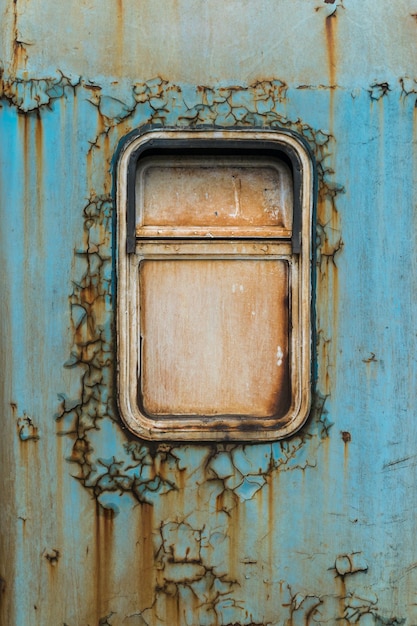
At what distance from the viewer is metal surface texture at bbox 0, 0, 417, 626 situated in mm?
1870

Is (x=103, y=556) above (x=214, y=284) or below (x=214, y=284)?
below

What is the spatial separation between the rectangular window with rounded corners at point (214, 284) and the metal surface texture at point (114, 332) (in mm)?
41

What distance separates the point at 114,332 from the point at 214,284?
296mm

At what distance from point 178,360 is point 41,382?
0.37 metres

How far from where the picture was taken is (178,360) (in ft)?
6.24

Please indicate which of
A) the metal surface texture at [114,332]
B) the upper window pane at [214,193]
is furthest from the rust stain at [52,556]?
the upper window pane at [214,193]

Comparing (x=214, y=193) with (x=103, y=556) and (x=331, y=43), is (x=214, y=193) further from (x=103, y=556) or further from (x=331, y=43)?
(x=103, y=556)

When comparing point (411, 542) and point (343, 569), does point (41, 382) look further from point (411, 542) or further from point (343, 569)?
point (411, 542)

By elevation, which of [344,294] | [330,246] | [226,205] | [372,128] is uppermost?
[372,128]

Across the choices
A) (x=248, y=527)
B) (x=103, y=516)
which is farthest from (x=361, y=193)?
(x=103, y=516)

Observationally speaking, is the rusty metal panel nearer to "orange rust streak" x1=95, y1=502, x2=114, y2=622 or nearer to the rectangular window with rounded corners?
the rectangular window with rounded corners

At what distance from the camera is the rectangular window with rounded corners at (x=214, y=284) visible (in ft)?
6.16

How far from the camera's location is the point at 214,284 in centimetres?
190

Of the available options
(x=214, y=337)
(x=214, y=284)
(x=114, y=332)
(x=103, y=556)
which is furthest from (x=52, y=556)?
(x=214, y=284)
